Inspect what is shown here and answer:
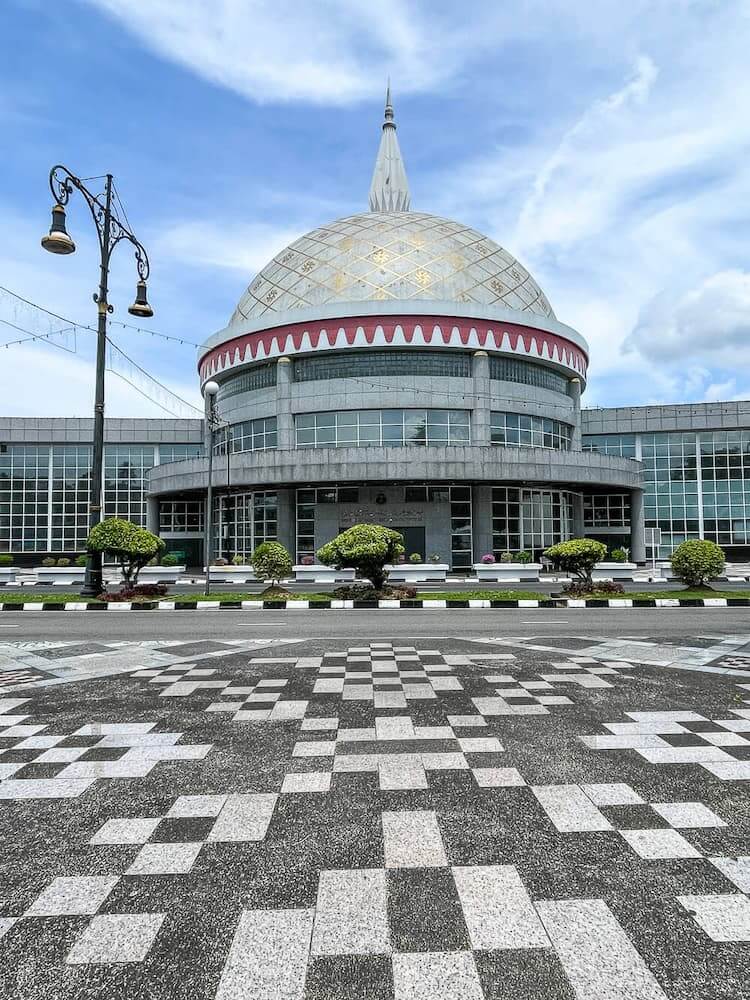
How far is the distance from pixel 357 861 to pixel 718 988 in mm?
1946

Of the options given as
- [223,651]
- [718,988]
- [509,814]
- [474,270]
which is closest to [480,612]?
[223,651]

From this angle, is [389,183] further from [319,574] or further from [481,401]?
[319,574]

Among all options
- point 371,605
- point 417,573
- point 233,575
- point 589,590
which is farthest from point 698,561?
point 233,575

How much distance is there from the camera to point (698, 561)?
21875mm

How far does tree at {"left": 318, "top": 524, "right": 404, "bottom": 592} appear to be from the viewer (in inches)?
846

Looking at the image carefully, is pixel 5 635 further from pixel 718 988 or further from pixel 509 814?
pixel 718 988

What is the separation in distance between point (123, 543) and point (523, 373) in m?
27.9

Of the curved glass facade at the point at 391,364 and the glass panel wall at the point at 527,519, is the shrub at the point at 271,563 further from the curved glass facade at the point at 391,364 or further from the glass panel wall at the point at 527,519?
the curved glass facade at the point at 391,364

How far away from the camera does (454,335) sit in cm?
3734

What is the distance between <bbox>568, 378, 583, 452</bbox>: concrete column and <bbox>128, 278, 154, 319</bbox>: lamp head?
1242 inches

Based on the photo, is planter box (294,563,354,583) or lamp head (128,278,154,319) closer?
lamp head (128,278,154,319)

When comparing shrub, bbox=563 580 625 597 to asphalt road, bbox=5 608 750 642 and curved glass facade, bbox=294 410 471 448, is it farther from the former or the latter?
curved glass facade, bbox=294 410 471 448

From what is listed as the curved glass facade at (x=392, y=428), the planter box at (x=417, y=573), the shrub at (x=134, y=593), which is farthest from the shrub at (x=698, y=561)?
the shrub at (x=134, y=593)

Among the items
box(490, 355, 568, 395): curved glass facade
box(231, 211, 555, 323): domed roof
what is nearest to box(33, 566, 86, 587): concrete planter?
box(231, 211, 555, 323): domed roof
